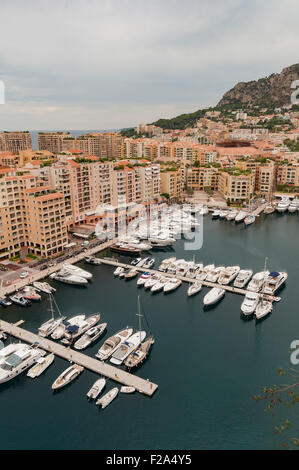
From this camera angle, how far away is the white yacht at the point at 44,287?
156 ft

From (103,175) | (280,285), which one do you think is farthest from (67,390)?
(103,175)

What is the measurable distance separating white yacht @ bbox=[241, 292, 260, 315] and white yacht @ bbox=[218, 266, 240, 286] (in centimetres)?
522

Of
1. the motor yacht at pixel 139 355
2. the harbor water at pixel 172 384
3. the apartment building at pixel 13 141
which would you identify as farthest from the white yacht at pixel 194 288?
the apartment building at pixel 13 141

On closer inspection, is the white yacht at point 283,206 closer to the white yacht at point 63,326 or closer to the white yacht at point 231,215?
the white yacht at point 231,215

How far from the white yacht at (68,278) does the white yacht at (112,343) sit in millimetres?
15408

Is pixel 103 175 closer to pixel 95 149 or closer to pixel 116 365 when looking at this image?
pixel 116 365

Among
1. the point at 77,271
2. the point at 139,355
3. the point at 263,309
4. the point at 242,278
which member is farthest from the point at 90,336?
the point at 242,278

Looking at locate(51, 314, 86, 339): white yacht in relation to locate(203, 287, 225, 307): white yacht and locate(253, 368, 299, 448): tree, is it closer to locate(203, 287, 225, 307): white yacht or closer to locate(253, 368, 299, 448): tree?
locate(203, 287, 225, 307): white yacht

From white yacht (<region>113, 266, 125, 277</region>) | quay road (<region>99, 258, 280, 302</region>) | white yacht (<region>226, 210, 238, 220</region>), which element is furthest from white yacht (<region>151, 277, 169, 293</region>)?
white yacht (<region>226, 210, 238, 220</region>)

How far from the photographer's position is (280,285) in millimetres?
48531

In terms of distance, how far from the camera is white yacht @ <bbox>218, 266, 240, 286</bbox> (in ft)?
162

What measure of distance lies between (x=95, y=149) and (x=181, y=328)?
127m

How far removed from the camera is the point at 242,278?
49281 mm
